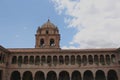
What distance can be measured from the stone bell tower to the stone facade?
3.83m

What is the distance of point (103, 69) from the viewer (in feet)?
160

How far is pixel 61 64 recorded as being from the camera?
164 feet

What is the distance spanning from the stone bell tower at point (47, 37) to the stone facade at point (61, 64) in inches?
151

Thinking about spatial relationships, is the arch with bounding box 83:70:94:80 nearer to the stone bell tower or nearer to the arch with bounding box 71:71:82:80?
the arch with bounding box 71:71:82:80

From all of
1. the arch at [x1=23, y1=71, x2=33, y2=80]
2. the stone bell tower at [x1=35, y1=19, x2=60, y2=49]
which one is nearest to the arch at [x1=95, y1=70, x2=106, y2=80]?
the stone bell tower at [x1=35, y1=19, x2=60, y2=49]

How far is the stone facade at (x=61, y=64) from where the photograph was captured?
49094 millimetres

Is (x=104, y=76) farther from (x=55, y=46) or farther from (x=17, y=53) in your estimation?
(x=17, y=53)

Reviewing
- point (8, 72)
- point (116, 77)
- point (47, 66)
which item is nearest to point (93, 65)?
point (116, 77)

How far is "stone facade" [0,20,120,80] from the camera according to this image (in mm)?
49094

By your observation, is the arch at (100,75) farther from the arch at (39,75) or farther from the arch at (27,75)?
the arch at (27,75)

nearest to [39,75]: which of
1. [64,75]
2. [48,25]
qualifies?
[64,75]

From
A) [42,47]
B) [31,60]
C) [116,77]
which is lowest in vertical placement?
[116,77]

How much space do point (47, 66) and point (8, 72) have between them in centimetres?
798

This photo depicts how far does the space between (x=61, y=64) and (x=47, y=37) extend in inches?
339
